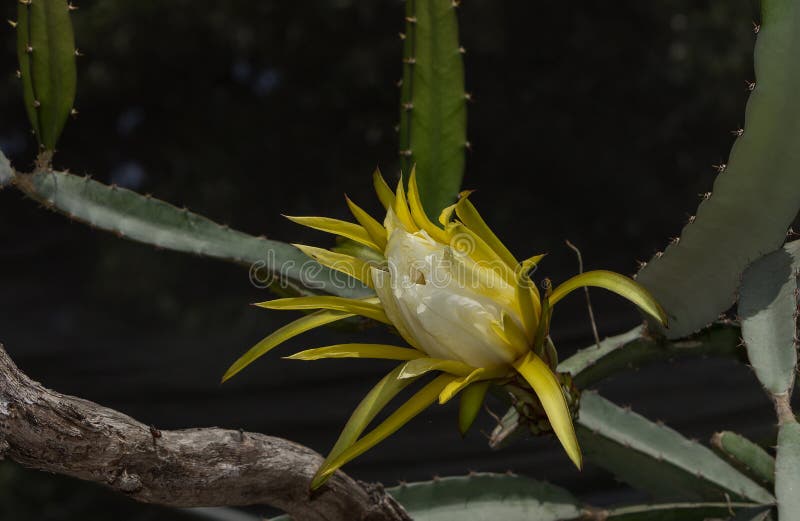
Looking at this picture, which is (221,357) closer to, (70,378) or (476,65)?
(70,378)

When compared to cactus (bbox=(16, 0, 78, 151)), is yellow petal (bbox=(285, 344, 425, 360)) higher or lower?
lower

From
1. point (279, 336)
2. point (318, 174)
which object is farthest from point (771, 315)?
point (318, 174)

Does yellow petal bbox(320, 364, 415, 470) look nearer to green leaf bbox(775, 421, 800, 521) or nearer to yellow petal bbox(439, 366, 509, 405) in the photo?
yellow petal bbox(439, 366, 509, 405)

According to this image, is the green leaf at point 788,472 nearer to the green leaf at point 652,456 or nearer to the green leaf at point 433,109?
the green leaf at point 652,456

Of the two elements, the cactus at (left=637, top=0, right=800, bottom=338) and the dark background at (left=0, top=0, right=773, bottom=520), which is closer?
the cactus at (left=637, top=0, right=800, bottom=338)

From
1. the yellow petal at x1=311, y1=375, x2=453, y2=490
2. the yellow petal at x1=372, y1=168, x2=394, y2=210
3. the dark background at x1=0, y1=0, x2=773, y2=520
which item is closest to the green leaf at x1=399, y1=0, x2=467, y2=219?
the yellow petal at x1=372, y1=168, x2=394, y2=210

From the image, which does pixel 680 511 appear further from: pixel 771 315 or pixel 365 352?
pixel 365 352

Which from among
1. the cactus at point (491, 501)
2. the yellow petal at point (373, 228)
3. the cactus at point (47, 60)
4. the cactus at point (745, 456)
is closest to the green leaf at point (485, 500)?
the cactus at point (491, 501)

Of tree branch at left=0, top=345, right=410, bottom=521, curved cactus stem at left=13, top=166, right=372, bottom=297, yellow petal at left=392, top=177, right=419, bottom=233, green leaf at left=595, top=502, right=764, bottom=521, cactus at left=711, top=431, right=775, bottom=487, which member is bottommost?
tree branch at left=0, top=345, right=410, bottom=521

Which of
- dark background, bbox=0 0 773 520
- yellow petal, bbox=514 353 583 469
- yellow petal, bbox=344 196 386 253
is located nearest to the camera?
yellow petal, bbox=514 353 583 469
